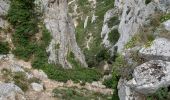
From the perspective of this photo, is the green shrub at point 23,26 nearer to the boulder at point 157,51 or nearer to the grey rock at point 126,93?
the grey rock at point 126,93

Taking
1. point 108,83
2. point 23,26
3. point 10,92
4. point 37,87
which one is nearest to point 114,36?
point 108,83

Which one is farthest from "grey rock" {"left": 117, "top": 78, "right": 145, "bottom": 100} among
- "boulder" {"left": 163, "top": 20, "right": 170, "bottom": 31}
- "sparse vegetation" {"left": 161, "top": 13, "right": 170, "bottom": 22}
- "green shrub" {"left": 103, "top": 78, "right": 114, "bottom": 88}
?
"green shrub" {"left": 103, "top": 78, "right": 114, "bottom": 88}

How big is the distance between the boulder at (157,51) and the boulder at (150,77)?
12.0 inches

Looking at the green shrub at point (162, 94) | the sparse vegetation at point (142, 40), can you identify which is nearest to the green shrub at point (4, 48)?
the sparse vegetation at point (142, 40)

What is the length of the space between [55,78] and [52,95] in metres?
3.74

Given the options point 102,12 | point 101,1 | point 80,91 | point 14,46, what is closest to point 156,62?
point 80,91

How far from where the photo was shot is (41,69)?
31188 millimetres

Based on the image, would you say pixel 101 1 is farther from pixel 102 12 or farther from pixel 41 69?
pixel 41 69

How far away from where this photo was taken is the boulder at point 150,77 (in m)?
17.1

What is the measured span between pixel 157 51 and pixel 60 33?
17.2 metres

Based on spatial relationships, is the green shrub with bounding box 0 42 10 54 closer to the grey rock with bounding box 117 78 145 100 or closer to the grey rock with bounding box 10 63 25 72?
the grey rock with bounding box 10 63 25 72

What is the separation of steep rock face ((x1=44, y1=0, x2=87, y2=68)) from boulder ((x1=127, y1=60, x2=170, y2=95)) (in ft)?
50.7

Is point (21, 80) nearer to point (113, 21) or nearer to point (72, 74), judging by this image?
point (72, 74)

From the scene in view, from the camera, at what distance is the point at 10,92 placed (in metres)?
24.8
